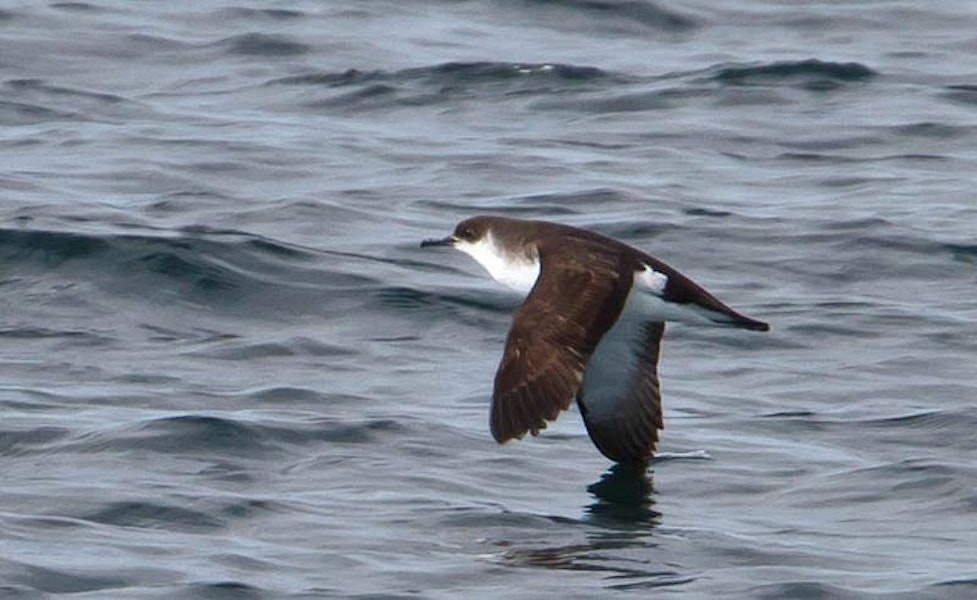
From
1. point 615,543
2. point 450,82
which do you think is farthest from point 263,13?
point 615,543

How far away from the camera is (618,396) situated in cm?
1041

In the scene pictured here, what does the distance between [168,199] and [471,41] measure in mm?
5465

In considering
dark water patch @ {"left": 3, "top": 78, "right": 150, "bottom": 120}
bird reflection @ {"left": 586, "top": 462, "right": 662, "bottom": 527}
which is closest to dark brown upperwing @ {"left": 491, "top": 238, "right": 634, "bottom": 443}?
bird reflection @ {"left": 586, "top": 462, "right": 662, "bottom": 527}

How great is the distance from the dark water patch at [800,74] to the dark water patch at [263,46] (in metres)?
3.28

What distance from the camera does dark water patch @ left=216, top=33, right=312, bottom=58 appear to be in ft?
63.2

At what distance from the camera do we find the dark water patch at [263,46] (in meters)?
19.2

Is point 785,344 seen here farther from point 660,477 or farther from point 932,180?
point 932,180

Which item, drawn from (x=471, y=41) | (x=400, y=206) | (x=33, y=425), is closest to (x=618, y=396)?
(x=33, y=425)

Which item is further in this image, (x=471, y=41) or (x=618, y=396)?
(x=471, y=41)

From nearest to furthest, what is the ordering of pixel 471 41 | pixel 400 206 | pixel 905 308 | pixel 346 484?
pixel 346 484 < pixel 905 308 < pixel 400 206 < pixel 471 41

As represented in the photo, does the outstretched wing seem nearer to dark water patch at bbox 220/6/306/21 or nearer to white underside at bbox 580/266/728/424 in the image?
white underside at bbox 580/266/728/424

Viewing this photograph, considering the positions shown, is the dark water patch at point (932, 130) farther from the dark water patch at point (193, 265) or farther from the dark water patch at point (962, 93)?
the dark water patch at point (193, 265)

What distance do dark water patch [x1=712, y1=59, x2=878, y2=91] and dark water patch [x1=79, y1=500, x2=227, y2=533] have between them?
9889 mm

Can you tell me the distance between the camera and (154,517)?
8.80m
